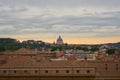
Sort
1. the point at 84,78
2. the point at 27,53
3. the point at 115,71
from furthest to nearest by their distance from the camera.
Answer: the point at 27,53 → the point at 115,71 → the point at 84,78

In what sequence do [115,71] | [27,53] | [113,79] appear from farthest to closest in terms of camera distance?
[27,53], [115,71], [113,79]

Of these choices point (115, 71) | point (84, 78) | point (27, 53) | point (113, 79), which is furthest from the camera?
point (27, 53)

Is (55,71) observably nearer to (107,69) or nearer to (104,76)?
(104,76)

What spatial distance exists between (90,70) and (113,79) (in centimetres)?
824

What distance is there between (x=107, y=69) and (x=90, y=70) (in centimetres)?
1364

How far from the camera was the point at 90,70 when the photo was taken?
5884 cm

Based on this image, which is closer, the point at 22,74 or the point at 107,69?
the point at 22,74

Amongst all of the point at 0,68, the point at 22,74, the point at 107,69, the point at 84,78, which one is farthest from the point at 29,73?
the point at 107,69

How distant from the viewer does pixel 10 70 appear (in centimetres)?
5947

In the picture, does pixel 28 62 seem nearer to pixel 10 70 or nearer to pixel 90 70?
pixel 10 70

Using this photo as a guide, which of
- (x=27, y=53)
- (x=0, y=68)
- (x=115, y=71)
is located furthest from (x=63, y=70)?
(x=27, y=53)

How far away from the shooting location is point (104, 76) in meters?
65.9

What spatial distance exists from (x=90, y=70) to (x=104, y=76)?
790 cm

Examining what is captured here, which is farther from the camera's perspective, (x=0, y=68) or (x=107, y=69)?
(x=107, y=69)
